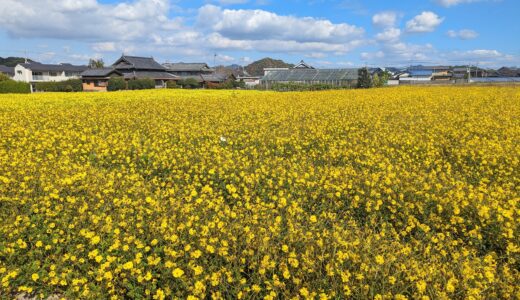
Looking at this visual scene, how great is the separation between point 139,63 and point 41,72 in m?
26.0

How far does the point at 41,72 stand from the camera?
71.4 m

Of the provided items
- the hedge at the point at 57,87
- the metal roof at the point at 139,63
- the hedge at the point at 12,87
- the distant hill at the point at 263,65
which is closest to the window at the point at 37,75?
the hedge at the point at 57,87

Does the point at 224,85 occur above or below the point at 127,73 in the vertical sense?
below

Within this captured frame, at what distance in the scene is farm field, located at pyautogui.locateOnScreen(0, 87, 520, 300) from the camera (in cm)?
368

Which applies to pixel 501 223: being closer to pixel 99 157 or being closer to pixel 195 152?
pixel 195 152

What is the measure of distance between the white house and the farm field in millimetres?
72061

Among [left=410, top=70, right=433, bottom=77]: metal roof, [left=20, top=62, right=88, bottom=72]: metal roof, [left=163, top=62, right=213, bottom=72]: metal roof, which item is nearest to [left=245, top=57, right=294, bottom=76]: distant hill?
[left=410, top=70, right=433, bottom=77]: metal roof

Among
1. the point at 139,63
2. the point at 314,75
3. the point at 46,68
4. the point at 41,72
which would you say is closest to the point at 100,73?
the point at 139,63

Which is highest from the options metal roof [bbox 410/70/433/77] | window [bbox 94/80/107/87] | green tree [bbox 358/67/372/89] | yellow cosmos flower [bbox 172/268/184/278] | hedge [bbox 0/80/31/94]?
metal roof [bbox 410/70/433/77]

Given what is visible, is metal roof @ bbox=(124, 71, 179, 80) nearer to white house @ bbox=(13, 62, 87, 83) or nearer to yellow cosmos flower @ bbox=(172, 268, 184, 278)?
white house @ bbox=(13, 62, 87, 83)

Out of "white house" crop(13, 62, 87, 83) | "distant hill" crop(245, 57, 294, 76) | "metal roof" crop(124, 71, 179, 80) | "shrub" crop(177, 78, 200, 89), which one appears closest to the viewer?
"shrub" crop(177, 78, 200, 89)

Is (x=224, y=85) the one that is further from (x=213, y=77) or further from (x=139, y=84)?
(x=213, y=77)

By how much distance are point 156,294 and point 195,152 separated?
4.56 m

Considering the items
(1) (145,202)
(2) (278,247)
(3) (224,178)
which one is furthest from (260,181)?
(2) (278,247)
